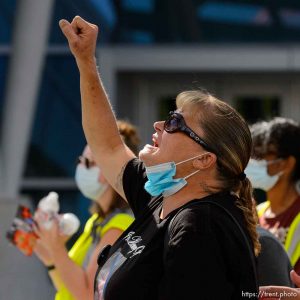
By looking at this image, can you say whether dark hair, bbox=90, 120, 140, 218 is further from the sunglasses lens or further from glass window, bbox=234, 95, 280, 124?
glass window, bbox=234, 95, 280, 124

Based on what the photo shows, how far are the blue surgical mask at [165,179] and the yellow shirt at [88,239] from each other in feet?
3.53

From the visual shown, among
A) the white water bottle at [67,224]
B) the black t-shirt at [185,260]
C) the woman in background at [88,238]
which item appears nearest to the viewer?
the black t-shirt at [185,260]

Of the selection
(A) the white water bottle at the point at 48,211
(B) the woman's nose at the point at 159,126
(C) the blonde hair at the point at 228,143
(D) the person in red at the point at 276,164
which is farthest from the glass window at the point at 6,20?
(C) the blonde hair at the point at 228,143

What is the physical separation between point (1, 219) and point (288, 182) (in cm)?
198

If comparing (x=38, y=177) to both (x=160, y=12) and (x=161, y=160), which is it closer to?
(x=160, y=12)

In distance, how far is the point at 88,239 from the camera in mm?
3709

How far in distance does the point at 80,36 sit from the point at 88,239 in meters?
1.27

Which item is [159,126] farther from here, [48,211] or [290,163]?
[290,163]

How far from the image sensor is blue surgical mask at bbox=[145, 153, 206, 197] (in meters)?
2.40

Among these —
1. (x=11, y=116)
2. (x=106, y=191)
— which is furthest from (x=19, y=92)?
(x=106, y=191)

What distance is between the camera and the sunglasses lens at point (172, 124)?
2418 millimetres

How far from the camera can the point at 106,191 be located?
3.84 metres

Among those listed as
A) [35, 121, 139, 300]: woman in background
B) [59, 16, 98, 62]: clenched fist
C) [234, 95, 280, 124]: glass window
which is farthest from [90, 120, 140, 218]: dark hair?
[234, 95, 280, 124]: glass window

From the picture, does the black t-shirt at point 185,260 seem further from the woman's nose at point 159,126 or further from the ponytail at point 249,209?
the woman's nose at point 159,126
